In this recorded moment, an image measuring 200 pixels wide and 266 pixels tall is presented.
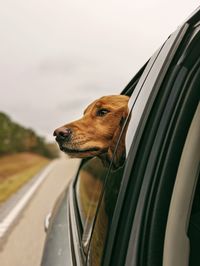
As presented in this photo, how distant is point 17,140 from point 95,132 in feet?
176

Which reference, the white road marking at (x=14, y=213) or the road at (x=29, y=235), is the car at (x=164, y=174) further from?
the white road marking at (x=14, y=213)

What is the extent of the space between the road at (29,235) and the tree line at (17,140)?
1357 inches

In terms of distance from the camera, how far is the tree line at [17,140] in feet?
166

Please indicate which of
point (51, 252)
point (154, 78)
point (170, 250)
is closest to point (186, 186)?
point (170, 250)

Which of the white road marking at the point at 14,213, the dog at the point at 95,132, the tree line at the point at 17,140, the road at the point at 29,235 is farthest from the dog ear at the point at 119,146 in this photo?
the tree line at the point at 17,140

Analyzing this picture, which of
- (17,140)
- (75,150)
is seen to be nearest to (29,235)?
(75,150)

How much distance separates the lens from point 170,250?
1.70m

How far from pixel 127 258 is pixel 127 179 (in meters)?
0.24

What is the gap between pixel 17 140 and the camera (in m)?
55.0

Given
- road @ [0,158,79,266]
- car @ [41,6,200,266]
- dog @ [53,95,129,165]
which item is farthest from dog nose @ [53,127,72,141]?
road @ [0,158,79,266]

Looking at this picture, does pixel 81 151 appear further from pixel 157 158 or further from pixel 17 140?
pixel 17 140

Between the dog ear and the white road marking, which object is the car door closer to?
the dog ear

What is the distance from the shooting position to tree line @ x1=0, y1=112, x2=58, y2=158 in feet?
166

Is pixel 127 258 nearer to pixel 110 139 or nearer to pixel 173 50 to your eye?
pixel 110 139
